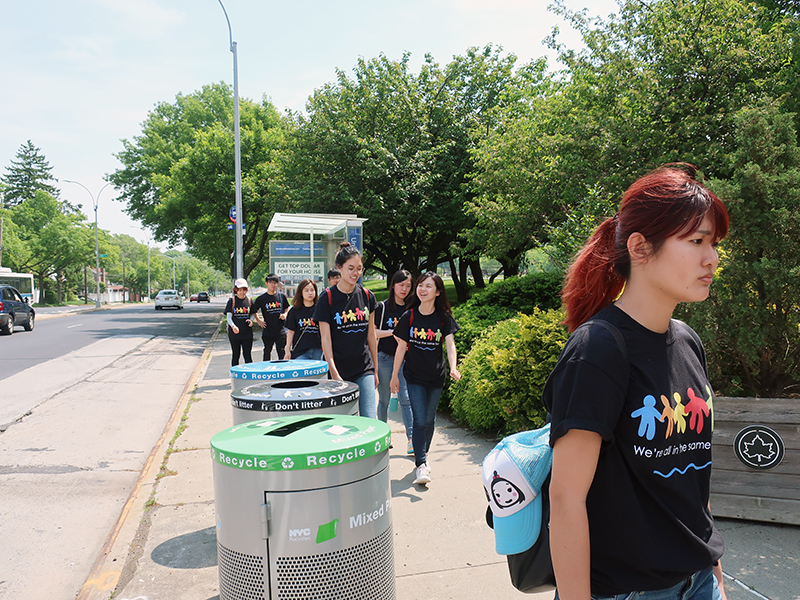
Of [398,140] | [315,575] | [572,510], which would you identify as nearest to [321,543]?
[315,575]

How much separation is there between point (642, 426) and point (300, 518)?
52.3 inches

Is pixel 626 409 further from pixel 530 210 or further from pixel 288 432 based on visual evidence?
pixel 530 210

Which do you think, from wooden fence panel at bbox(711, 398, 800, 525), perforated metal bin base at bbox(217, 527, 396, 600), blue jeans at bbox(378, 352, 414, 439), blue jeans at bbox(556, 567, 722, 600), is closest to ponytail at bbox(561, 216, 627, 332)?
blue jeans at bbox(556, 567, 722, 600)

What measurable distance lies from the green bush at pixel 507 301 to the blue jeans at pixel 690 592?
259 inches

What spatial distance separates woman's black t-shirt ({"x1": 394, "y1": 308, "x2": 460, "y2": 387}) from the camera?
5.19m

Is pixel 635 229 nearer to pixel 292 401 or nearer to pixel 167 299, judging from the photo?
pixel 292 401

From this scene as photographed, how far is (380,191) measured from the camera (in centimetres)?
1850

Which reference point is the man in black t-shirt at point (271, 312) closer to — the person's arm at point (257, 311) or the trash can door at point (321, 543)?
the person's arm at point (257, 311)

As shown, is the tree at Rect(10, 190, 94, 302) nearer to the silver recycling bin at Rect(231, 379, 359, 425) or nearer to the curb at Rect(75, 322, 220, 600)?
the curb at Rect(75, 322, 220, 600)

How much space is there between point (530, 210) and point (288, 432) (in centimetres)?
852

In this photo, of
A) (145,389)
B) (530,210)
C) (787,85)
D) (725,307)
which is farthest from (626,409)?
(145,389)

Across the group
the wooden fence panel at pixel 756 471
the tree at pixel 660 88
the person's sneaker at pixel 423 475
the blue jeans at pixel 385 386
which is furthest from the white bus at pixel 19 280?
the wooden fence panel at pixel 756 471

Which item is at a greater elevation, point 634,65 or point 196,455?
point 634,65

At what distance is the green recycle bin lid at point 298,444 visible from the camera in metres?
2.13
